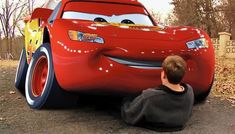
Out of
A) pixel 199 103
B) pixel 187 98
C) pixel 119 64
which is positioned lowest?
pixel 199 103

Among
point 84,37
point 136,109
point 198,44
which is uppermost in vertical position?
point 84,37

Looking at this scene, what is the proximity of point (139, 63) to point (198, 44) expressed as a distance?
0.80 metres

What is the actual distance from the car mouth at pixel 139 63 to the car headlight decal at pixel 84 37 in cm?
22

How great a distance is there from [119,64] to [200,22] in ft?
112

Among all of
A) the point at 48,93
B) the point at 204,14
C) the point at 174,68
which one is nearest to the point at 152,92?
the point at 174,68

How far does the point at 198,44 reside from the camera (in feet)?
16.0

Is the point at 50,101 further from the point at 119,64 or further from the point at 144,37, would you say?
the point at 144,37

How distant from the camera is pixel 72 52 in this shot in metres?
4.46

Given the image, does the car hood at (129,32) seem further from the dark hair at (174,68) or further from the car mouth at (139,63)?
the dark hair at (174,68)

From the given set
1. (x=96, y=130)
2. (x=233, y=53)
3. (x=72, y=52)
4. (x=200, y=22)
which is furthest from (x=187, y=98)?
(x=200, y=22)

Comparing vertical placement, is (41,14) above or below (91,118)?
above

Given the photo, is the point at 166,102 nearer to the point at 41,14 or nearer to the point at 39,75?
the point at 39,75

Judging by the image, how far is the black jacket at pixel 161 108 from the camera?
4234mm

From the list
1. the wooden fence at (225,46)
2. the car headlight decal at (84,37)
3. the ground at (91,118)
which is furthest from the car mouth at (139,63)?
the wooden fence at (225,46)
